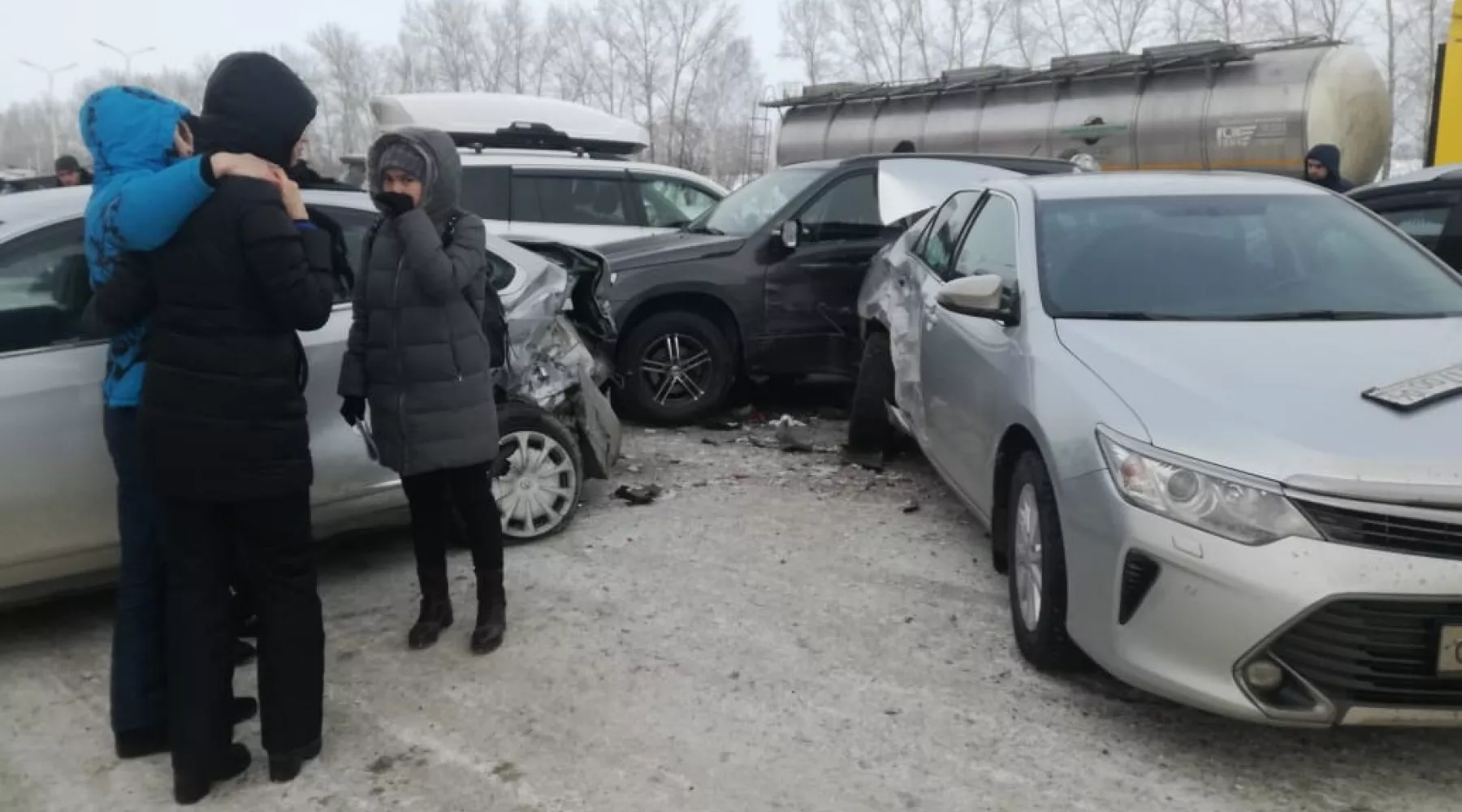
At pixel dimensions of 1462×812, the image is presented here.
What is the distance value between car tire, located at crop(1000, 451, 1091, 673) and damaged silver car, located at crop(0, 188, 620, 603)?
206cm

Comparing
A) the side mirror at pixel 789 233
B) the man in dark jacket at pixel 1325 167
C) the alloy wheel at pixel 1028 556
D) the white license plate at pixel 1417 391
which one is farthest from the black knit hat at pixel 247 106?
the man in dark jacket at pixel 1325 167

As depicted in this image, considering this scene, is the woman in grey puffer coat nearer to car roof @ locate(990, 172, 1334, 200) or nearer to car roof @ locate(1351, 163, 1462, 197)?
car roof @ locate(990, 172, 1334, 200)

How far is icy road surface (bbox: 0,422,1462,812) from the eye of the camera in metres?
2.97

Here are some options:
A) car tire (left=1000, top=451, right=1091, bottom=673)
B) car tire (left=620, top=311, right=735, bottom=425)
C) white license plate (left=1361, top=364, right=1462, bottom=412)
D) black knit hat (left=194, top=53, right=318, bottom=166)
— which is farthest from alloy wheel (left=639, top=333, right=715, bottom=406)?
white license plate (left=1361, top=364, right=1462, bottom=412)

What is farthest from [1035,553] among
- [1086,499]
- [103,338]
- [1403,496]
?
[103,338]

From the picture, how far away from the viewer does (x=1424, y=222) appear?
19.5 ft

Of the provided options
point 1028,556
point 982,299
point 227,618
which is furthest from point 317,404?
point 1028,556

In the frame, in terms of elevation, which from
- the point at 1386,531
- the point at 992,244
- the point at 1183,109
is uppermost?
A: the point at 1183,109

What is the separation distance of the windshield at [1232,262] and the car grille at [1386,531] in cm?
115

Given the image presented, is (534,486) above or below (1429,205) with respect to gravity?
below

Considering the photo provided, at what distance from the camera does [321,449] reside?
422 cm

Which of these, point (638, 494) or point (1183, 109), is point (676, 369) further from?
point (1183, 109)

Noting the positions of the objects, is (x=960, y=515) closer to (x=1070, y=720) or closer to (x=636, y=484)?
(x=636, y=484)

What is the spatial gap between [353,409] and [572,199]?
581cm
